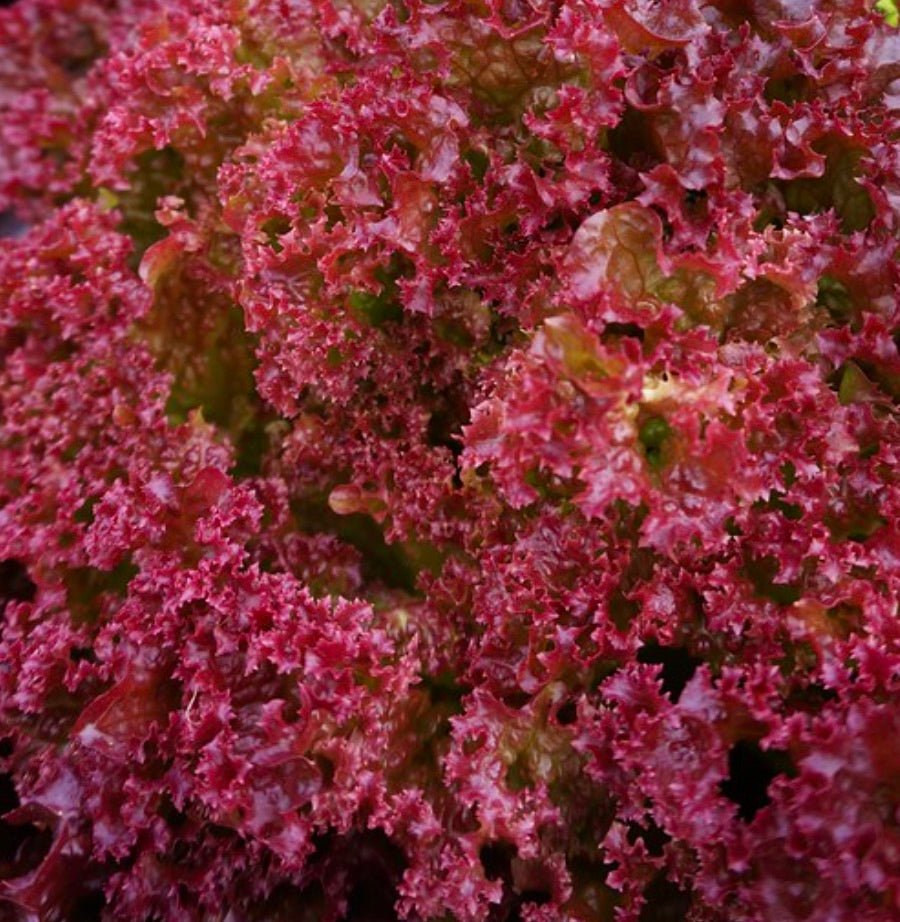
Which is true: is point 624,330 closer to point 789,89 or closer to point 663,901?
point 789,89

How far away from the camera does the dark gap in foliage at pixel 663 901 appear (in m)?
1.71

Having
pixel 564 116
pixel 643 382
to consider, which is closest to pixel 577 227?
pixel 564 116

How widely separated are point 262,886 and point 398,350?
98cm

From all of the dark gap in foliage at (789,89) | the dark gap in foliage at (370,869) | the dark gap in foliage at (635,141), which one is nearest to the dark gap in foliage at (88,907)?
the dark gap in foliage at (370,869)

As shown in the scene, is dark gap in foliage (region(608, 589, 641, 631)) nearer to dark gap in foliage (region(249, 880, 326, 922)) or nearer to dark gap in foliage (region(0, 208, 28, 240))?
dark gap in foliage (region(249, 880, 326, 922))

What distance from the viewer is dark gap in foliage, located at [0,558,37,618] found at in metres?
2.13

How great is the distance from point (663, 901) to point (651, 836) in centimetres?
11

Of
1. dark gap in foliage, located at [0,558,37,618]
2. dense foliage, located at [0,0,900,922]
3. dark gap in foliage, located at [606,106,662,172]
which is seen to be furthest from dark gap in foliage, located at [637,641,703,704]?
dark gap in foliage, located at [0,558,37,618]

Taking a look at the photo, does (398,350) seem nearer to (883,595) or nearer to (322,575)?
(322,575)

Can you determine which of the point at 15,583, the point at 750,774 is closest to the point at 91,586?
the point at 15,583

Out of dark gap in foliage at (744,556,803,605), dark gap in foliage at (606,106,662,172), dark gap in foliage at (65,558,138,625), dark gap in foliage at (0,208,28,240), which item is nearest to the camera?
dark gap in foliage at (744,556,803,605)

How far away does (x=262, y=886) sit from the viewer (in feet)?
5.88

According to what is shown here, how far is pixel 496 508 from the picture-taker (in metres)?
1.85

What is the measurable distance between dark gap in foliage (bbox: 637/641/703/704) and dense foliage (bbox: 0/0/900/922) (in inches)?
0.5
